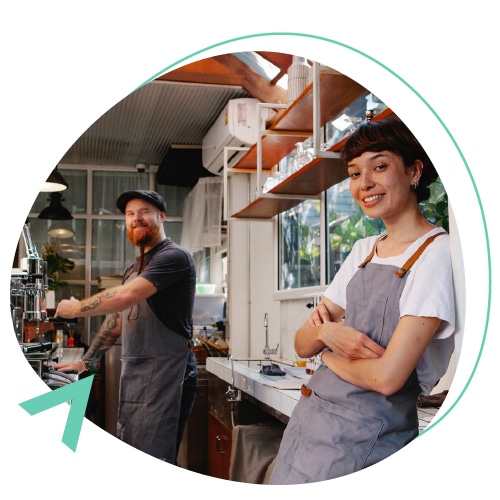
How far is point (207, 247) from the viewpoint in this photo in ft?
5.32

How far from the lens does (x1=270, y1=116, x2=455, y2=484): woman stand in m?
1.04

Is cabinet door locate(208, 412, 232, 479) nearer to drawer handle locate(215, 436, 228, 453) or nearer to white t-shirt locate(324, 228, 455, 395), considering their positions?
drawer handle locate(215, 436, 228, 453)

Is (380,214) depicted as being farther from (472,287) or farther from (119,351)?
(119,351)

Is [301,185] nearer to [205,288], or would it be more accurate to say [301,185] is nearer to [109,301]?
[205,288]

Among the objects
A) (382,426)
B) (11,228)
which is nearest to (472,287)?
(382,426)

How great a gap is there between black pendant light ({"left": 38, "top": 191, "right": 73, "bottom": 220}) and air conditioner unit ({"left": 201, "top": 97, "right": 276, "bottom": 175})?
52 cm

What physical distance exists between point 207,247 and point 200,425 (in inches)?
16.5

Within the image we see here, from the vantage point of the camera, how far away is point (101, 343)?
146 centimetres

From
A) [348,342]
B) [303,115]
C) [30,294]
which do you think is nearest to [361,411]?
[348,342]

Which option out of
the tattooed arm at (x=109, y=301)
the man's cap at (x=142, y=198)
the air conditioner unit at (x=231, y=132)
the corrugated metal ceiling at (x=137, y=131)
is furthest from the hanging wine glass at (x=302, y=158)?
the tattooed arm at (x=109, y=301)

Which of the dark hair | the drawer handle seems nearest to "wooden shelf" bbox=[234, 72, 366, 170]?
the dark hair

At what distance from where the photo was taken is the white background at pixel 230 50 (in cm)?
112

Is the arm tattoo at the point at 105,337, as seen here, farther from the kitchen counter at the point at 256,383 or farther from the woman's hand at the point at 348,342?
the woman's hand at the point at 348,342

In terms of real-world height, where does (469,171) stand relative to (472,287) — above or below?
above
